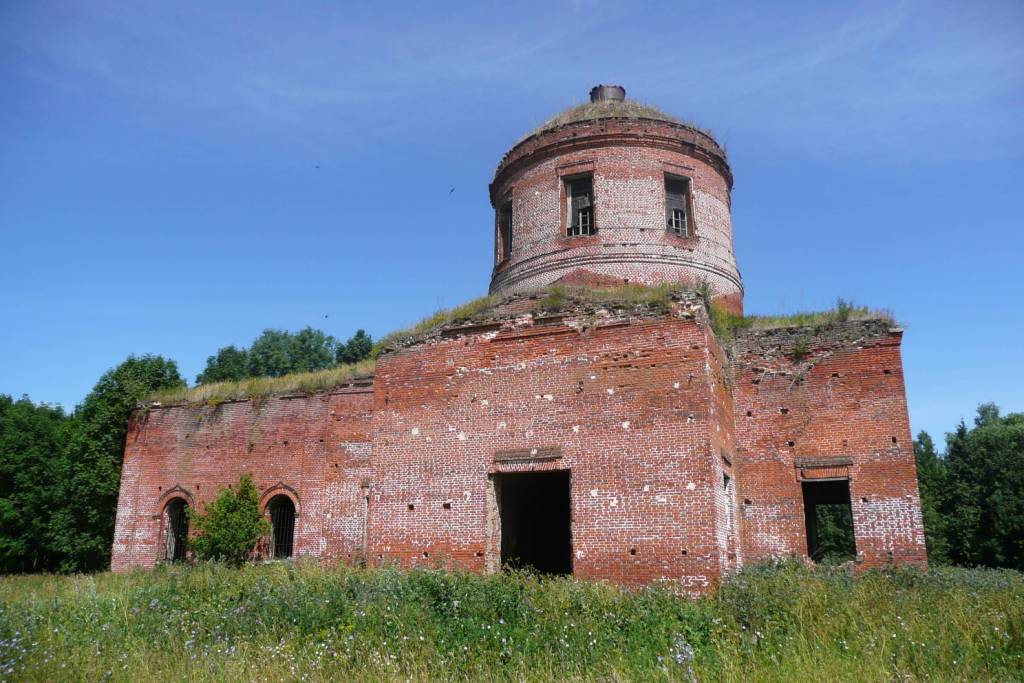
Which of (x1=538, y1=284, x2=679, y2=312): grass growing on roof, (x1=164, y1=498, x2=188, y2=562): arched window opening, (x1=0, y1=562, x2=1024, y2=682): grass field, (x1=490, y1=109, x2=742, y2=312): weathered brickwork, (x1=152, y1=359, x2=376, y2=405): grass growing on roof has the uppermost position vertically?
(x1=490, y1=109, x2=742, y2=312): weathered brickwork

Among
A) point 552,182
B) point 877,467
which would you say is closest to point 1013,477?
point 877,467

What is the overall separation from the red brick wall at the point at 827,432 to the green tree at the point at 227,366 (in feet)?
117

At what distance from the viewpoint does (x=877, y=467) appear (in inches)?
505

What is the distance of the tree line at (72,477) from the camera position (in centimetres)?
1977

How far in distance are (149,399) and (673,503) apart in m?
14.5

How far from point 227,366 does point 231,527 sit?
100 ft

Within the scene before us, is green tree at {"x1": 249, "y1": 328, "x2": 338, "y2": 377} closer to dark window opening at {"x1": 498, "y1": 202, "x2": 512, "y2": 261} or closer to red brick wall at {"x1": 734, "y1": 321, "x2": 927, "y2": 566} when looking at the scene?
dark window opening at {"x1": 498, "y1": 202, "x2": 512, "y2": 261}

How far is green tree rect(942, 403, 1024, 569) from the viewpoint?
26.1 m

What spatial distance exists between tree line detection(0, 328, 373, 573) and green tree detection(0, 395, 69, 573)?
0.02 m

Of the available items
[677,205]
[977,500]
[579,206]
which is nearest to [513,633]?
[579,206]

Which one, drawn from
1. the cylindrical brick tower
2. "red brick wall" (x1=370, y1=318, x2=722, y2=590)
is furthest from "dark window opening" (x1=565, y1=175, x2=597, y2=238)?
"red brick wall" (x1=370, y1=318, x2=722, y2=590)

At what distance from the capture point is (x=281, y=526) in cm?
1689

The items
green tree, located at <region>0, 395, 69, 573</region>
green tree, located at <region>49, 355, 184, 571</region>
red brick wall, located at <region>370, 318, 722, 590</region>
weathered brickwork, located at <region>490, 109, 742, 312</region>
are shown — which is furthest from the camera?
green tree, located at <region>0, 395, 69, 573</region>

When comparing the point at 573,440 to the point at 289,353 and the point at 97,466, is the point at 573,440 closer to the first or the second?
the point at 97,466
